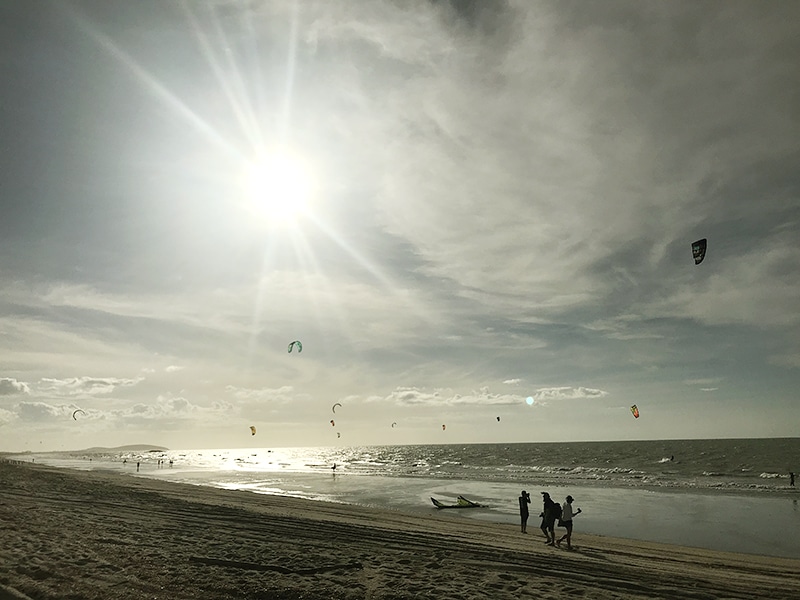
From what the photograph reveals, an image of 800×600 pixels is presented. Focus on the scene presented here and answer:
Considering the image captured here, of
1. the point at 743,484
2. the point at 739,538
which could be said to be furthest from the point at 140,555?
the point at 743,484

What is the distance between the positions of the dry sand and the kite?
30.2 ft

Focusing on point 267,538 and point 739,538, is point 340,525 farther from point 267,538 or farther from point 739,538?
point 739,538

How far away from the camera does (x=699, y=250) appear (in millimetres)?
16906

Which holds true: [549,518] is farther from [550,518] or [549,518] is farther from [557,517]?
[557,517]

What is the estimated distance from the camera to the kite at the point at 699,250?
16656mm

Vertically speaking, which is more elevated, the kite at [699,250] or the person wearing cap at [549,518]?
the kite at [699,250]

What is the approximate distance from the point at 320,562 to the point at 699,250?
50.7ft

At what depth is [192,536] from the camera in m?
12.7

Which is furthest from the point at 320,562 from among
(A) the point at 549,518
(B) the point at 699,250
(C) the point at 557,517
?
(B) the point at 699,250

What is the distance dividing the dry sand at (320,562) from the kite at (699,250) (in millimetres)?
9206

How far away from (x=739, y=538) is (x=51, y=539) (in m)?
21.9

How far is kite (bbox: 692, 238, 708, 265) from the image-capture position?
16.7 meters

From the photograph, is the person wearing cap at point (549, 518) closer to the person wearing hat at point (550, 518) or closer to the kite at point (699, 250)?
the person wearing hat at point (550, 518)

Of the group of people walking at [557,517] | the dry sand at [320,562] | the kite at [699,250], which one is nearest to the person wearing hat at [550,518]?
the group of people walking at [557,517]
